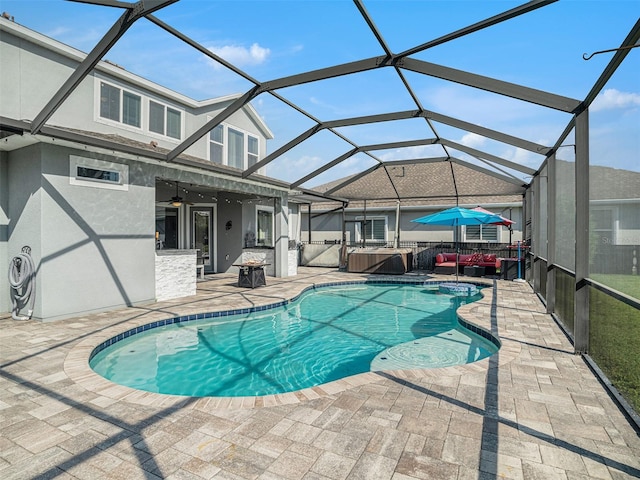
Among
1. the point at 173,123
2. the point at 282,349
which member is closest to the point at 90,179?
the point at 282,349

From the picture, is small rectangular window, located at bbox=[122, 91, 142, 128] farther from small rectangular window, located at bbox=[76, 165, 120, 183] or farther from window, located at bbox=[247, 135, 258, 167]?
window, located at bbox=[247, 135, 258, 167]

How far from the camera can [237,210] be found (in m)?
14.1

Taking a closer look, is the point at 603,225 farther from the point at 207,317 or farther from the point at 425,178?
the point at 425,178

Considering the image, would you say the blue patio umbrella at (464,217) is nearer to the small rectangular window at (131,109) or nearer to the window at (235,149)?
the window at (235,149)

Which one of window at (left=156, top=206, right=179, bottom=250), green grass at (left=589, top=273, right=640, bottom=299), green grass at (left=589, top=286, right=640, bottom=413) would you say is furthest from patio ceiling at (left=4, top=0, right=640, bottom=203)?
window at (left=156, top=206, right=179, bottom=250)

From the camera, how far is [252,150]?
49.4 ft

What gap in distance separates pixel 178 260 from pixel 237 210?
5091 millimetres

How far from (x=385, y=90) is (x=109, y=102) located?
7.54 meters

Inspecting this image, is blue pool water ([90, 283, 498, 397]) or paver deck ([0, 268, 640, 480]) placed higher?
paver deck ([0, 268, 640, 480])

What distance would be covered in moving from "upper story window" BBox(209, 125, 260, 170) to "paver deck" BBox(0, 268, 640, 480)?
31.7ft

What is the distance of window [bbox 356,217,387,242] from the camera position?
19.6m

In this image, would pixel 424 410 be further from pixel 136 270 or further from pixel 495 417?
pixel 136 270

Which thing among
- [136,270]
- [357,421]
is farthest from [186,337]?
[357,421]

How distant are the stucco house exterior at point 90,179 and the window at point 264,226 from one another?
7.23ft
